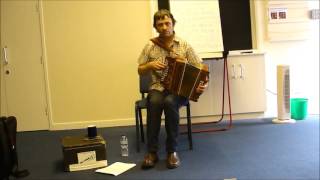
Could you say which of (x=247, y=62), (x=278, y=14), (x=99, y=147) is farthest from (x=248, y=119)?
(x=99, y=147)

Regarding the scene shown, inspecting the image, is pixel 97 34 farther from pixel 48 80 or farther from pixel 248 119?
pixel 248 119

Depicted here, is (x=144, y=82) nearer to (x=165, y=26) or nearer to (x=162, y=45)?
(x=162, y=45)

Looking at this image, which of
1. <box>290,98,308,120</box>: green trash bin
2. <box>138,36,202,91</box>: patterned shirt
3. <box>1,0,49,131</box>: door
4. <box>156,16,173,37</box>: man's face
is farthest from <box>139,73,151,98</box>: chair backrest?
<box>290,98,308,120</box>: green trash bin

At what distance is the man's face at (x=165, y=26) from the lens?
308 centimetres

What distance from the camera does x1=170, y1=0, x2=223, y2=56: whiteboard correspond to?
432 centimetres

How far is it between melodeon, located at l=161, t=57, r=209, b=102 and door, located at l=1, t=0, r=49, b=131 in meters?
2.14

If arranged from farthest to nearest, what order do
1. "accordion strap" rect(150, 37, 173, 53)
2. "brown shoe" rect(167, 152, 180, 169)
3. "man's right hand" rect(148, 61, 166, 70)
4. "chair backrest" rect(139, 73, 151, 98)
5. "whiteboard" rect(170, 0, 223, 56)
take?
"whiteboard" rect(170, 0, 223, 56)
"chair backrest" rect(139, 73, 151, 98)
"accordion strap" rect(150, 37, 173, 53)
"man's right hand" rect(148, 61, 166, 70)
"brown shoe" rect(167, 152, 180, 169)

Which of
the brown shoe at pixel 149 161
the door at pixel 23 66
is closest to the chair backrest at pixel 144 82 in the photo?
the brown shoe at pixel 149 161

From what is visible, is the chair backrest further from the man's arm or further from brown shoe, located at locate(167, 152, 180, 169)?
brown shoe, located at locate(167, 152, 180, 169)

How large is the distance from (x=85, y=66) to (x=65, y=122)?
0.73m

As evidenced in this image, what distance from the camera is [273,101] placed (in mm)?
4652

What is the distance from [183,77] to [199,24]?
154 cm

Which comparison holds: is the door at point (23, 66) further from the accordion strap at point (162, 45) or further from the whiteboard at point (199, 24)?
the accordion strap at point (162, 45)

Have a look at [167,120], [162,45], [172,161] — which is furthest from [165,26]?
[172,161]
